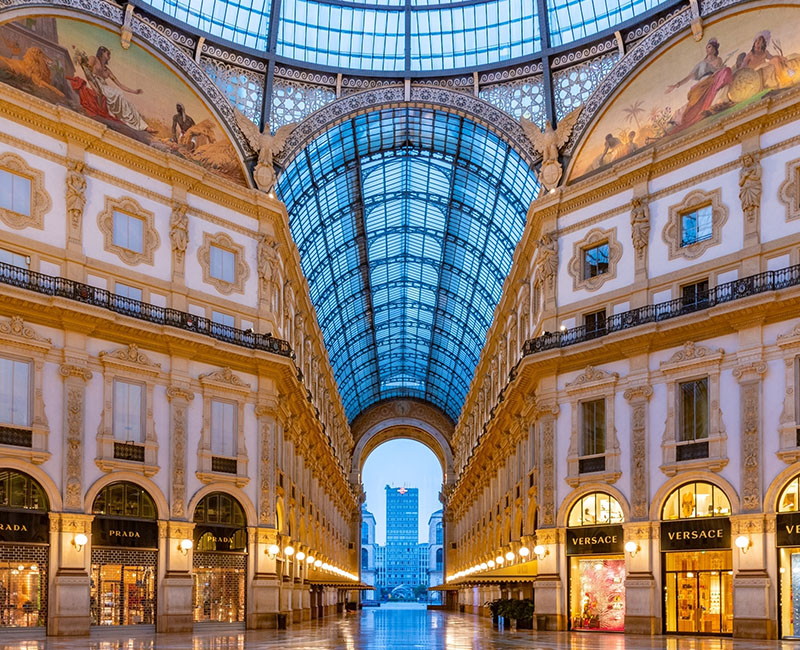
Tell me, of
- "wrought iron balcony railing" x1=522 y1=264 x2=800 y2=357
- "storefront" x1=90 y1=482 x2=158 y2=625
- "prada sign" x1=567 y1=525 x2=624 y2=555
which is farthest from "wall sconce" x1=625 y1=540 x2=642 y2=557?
"storefront" x1=90 y1=482 x2=158 y2=625

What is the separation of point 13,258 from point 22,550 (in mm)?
11653

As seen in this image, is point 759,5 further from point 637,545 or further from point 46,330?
point 46,330

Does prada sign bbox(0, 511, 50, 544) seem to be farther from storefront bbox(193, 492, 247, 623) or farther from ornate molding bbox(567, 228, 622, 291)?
ornate molding bbox(567, 228, 622, 291)

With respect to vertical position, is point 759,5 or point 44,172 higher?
point 759,5

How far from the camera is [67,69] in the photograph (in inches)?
1699

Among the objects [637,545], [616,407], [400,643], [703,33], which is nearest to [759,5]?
[703,33]

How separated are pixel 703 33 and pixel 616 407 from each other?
18.0 metres

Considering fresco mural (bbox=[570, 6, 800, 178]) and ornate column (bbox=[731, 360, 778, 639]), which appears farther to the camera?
fresco mural (bbox=[570, 6, 800, 178])

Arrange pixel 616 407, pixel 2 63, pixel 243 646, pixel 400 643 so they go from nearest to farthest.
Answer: pixel 243 646 < pixel 400 643 < pixel 2 63 < pixel 616 407

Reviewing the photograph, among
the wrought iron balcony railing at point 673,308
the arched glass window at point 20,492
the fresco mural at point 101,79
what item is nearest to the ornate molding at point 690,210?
the wrought iron balcony railing at point 673,308

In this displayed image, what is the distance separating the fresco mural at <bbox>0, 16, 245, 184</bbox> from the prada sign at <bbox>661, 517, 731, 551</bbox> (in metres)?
29.4

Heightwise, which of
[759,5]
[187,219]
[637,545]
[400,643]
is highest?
[759,5]

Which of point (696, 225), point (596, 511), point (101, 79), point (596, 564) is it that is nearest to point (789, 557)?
point (596, 511)

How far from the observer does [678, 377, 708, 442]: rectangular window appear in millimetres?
41812
